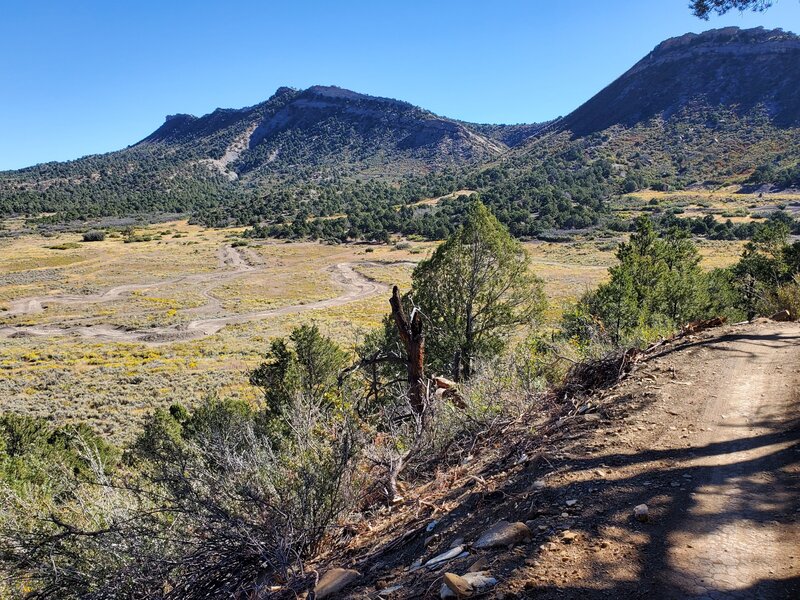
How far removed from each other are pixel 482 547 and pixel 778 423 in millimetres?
3154

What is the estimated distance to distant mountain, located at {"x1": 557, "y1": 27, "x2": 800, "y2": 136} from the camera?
124875 millimetres

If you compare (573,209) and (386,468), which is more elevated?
(573,209)

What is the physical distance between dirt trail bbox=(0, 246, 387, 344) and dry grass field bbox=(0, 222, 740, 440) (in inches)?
6.8

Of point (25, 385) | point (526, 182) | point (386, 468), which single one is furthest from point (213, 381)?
point (526, 182)

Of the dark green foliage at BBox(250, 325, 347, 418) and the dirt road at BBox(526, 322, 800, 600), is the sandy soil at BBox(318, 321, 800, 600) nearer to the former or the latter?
the dirt road at BBox(526, 322, 800, 600)

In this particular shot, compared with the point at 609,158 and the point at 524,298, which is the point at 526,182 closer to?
the point at 609,158

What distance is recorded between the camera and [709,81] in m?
139

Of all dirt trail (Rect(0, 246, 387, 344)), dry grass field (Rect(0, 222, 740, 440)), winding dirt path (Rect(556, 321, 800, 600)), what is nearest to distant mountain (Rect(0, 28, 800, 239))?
dry grass field (Rect(0, 222, 740, 440))

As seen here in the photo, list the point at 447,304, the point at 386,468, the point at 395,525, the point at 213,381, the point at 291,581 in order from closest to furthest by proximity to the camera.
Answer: the point at 291,581 < the point at 395,525 < the point at 386,468 < the point at 447,304 < the point at 213,381

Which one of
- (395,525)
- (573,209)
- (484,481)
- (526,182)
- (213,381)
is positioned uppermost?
(526,182)

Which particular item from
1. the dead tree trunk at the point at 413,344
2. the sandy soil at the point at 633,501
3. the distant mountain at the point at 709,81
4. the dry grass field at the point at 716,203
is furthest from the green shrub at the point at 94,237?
the distant mountain at the point at 709,81

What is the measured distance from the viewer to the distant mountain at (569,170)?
106688 mm

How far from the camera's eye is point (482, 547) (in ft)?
9.55

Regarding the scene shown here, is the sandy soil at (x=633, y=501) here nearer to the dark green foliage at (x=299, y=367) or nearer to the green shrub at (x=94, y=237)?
the dark green foliage at (x=299, y=367)
